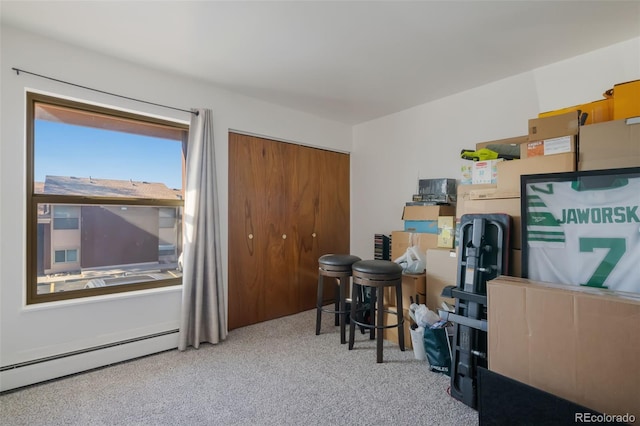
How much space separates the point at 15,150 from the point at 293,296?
105 inches

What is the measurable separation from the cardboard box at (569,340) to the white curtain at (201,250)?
7.03 ft

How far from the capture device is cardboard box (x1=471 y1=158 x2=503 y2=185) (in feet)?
7.36

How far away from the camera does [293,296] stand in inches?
138

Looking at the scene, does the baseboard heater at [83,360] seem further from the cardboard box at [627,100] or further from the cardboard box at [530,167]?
the cardboard box at [627,100]

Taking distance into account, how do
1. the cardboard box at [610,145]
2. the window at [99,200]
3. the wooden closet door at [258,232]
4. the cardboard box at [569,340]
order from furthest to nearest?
the wooden closet door at [258,232]
the window at [99,200]
the cardboard box at [610,145]
the cardboard box at [569,340]

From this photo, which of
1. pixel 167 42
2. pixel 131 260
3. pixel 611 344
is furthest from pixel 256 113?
pixel 611 344

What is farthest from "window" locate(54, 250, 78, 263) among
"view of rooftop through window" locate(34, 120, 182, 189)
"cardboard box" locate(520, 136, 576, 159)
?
"cardboard box" locate(520, 136, 576, 159)

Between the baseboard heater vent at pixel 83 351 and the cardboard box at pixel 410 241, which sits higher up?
the cardboard box at pixel 410 241

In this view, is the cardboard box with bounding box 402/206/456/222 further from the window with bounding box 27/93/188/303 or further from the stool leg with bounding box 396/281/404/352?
the window with bounding box 27/93/188/303

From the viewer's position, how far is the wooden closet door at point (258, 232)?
3.05 m

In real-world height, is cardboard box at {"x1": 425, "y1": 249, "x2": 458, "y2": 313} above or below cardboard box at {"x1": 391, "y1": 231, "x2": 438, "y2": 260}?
below

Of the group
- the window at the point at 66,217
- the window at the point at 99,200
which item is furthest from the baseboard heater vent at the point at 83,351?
the window at the point at 66,217

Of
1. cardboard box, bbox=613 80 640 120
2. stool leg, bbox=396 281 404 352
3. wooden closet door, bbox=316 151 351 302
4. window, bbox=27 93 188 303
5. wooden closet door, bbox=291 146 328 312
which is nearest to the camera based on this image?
cardboard box, bbox=613 80 640 120

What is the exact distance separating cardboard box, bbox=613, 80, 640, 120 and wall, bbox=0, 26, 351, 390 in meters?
2.93
